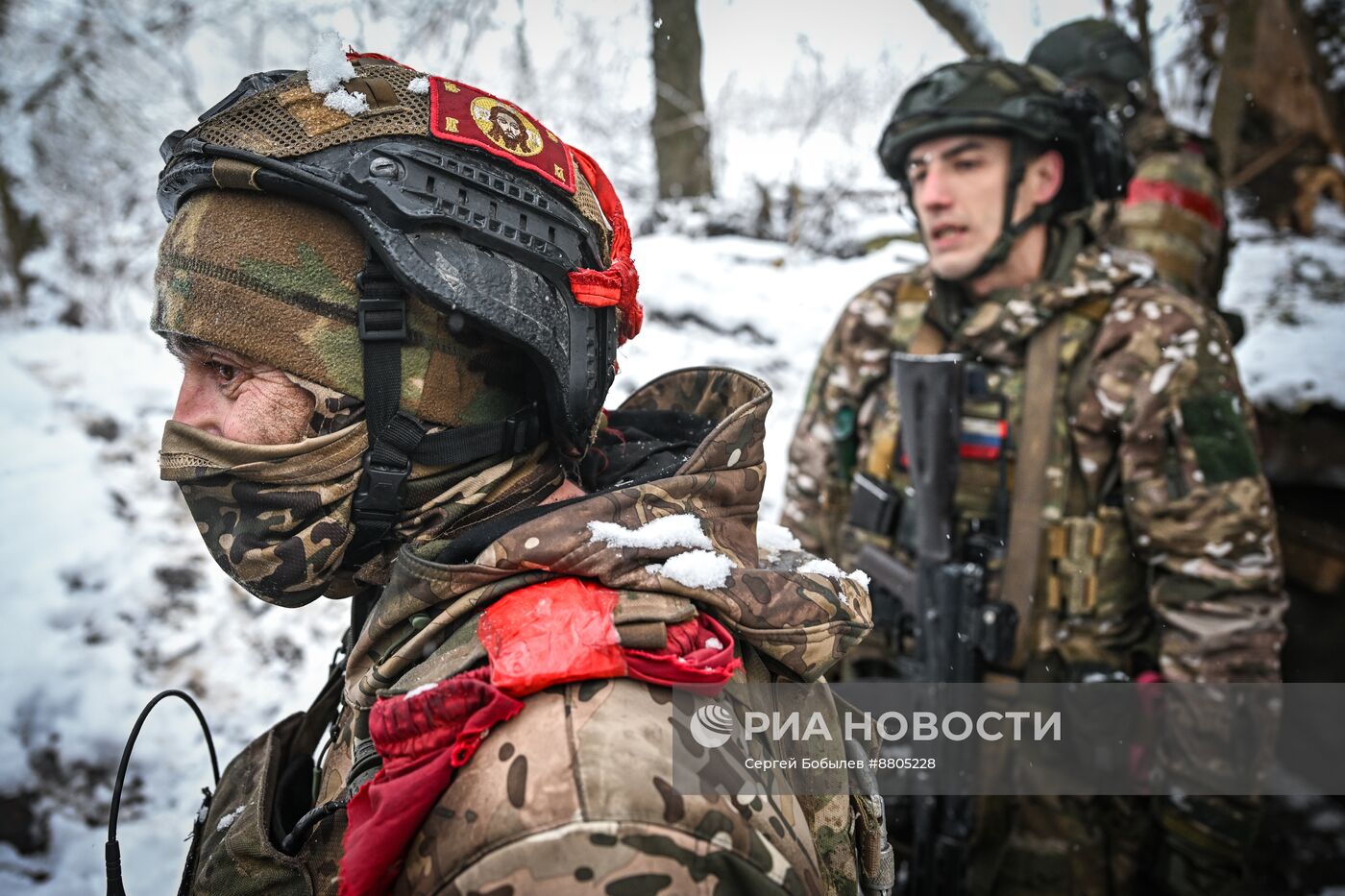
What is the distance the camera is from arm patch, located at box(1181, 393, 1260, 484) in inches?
114

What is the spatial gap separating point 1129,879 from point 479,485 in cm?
326

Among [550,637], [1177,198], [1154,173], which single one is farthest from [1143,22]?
[550,637]

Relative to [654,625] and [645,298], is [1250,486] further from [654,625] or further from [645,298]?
[645,298]

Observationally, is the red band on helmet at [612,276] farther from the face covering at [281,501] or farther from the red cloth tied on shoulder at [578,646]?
the red cloth tied on shoulder at [578,646]

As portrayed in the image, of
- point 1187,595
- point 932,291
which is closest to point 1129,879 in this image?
point 1187,595

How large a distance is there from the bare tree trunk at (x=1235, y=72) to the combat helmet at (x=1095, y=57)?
Result: 9.78 ft

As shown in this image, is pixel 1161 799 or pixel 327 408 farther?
pixel 1161 799

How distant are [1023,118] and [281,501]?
3.32 m

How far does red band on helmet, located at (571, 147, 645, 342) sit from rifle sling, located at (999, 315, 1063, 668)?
2190mm

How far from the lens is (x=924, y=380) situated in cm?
339

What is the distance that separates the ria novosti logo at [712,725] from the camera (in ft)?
3.67

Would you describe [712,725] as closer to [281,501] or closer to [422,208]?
[281,501]

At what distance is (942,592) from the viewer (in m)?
3.34

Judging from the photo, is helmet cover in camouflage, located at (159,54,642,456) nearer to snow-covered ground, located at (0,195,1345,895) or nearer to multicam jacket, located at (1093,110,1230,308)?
snow-covered ground, located at (0,195,1345,895)
